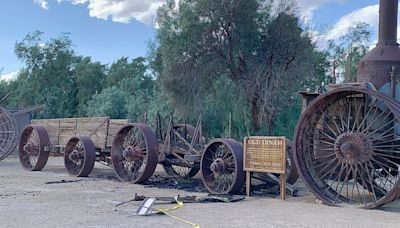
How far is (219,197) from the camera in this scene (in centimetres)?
1033

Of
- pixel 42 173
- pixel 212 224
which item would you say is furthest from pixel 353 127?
pixel 42 173

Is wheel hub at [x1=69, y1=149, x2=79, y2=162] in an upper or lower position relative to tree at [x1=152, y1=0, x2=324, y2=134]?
lower

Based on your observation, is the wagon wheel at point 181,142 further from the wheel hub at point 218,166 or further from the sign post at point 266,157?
the sign post at point 266,157

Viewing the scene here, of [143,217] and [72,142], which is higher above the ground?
[72,142]

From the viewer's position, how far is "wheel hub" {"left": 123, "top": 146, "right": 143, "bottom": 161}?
13.5 meters

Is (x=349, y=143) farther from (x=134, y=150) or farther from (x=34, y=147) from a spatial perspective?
(x=34, y=147)

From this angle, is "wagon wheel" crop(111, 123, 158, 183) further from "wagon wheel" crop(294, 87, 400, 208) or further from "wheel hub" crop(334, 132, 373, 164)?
"wheel hub" crop(334, 132, 373, 164)

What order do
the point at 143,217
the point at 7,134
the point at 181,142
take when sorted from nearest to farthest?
the point at 143,217 → the point at 181,142 → the point at 7,134

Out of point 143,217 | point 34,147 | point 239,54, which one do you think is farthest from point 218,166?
point 239,54

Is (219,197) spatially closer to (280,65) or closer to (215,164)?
(215,164)

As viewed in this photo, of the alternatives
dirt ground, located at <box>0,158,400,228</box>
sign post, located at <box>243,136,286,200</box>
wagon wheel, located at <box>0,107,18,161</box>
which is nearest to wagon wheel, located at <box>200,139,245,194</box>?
sign post, located at <box>243,136,286,200</box>

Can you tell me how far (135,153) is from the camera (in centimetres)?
Answer: 1348

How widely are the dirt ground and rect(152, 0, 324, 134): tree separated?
9448 mm

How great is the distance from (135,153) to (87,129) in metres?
2.98
